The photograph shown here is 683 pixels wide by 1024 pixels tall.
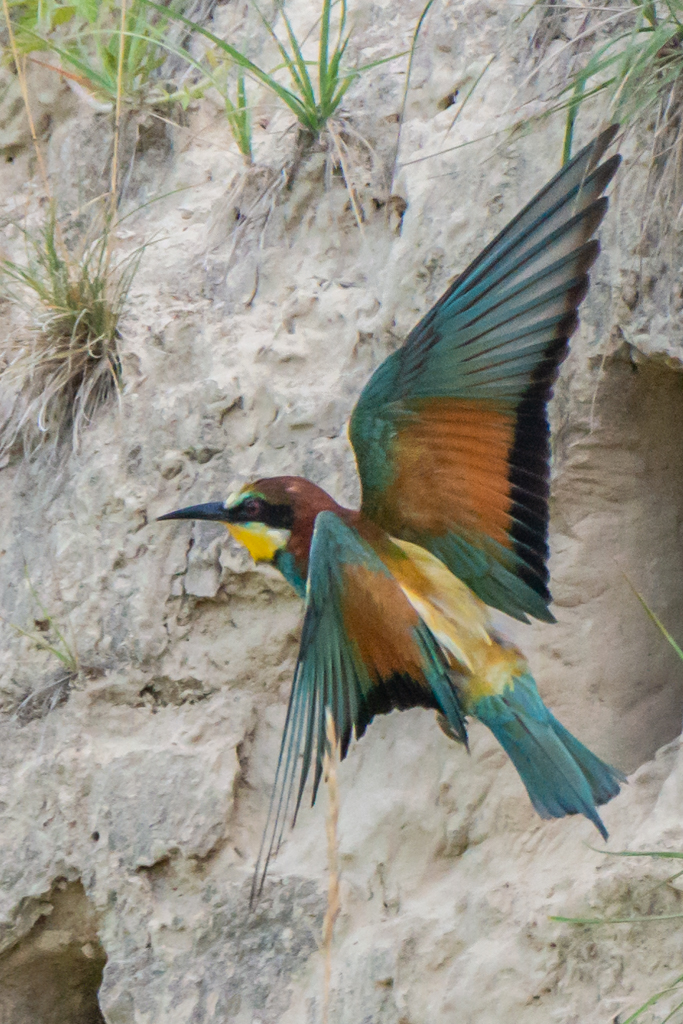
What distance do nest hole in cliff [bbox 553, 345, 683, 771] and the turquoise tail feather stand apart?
237 millimetres

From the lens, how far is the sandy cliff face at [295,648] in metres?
1.54

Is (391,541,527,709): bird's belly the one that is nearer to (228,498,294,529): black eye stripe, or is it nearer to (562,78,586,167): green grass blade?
(228,498,294,529): black eye stripe

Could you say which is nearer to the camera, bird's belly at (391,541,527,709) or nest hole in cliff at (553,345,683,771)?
bird's belly at (391,541,527,709)

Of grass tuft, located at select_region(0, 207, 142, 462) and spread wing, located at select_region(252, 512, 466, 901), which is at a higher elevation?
grass tuft, located at select_region(0, 207, 142, 462)

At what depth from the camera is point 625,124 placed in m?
Result: 1.55

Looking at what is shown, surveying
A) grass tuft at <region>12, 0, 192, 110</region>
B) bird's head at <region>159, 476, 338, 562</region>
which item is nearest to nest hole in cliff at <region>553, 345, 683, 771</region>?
bird's head at <region>159, 476, 338, 562</region>

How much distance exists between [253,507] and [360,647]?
0.25m

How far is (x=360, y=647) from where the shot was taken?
136 centimetres

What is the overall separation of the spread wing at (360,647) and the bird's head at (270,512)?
0.08 metres

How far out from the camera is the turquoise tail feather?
132 centimetres

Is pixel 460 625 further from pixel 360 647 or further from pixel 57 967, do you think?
pixel 57 967

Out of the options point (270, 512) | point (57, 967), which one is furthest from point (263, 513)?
point (57, 967)

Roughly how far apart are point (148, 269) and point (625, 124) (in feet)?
2.93

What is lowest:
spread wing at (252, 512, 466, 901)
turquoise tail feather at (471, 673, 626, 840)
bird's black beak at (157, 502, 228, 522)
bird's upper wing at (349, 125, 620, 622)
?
turquoise tail feather at (471, 673, 626, 840)
